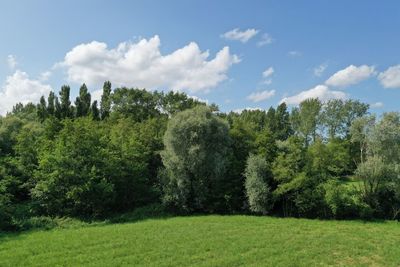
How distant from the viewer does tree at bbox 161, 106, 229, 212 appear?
99.9ft

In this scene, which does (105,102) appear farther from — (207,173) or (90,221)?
(90,221)

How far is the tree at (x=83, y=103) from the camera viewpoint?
187ft

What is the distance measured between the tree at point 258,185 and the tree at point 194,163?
2.59 meters

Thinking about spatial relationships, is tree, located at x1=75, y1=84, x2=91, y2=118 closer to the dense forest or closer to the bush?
the dense forest

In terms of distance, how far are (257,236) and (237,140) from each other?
1485 cm

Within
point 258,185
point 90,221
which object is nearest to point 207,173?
point 258,185

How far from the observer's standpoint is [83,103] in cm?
5766

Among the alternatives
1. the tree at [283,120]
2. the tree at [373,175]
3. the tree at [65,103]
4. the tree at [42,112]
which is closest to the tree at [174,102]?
the tree at [65,103]

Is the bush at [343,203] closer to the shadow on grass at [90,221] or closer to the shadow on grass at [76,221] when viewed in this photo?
the shadow on grass at [90,221]

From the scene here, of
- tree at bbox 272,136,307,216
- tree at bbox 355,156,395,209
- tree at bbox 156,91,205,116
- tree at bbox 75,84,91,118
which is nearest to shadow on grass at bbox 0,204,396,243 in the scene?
tree at bbox 272,136,307,216

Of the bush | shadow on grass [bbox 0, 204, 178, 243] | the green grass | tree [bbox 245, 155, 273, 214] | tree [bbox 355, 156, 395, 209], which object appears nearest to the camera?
the green grass

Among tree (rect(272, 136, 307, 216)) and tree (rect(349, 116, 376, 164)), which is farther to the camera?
tree (rect(349, 116, 376, 164))

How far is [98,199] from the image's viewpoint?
28172 millimetres

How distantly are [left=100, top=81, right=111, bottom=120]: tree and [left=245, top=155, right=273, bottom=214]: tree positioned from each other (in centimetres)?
3498
